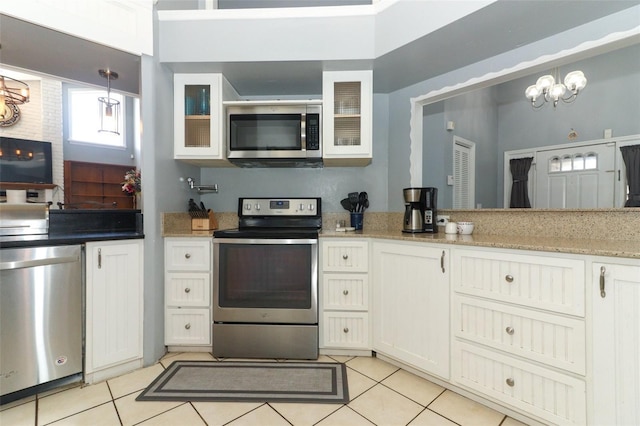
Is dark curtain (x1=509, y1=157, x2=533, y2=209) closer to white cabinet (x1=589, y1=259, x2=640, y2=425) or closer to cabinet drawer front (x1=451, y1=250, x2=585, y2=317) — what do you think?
cabinet drawer front (x1=451, y1=250, x2=585, y2=317)

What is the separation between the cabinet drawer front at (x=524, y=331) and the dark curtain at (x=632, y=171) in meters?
1.14

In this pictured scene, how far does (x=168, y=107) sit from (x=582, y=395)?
3.05 metres

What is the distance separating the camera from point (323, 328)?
1985 millimetres

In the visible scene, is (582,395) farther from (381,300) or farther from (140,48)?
(140,48)

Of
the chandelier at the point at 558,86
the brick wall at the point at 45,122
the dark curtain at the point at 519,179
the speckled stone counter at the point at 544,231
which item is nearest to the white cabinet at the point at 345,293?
the speckled stone counter at the point at 544,231

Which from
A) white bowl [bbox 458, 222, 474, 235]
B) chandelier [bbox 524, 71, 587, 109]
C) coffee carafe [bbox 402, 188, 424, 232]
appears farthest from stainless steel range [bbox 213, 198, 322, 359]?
chandelier [bbox 524, 71, 587, 109]

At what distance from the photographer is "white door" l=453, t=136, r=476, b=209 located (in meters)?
3.08

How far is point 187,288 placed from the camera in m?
2.01

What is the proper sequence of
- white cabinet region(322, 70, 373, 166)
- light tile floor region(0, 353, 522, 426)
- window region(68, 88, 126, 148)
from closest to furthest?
1. light tile floor region(0, 353, 522, 426)
2. white cabinet region(322, 70, 373, 166)
3. window region(68, 88, 126, 148)

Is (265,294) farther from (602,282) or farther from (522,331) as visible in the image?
(602,282)

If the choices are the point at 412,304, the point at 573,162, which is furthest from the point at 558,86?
the point at 412,304

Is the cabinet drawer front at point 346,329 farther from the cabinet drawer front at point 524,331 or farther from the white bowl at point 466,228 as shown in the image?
the white bowl at point 466,228

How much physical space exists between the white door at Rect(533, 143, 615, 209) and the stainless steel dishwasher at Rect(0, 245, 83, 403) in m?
3.73

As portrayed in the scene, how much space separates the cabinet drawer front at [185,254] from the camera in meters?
2.02
